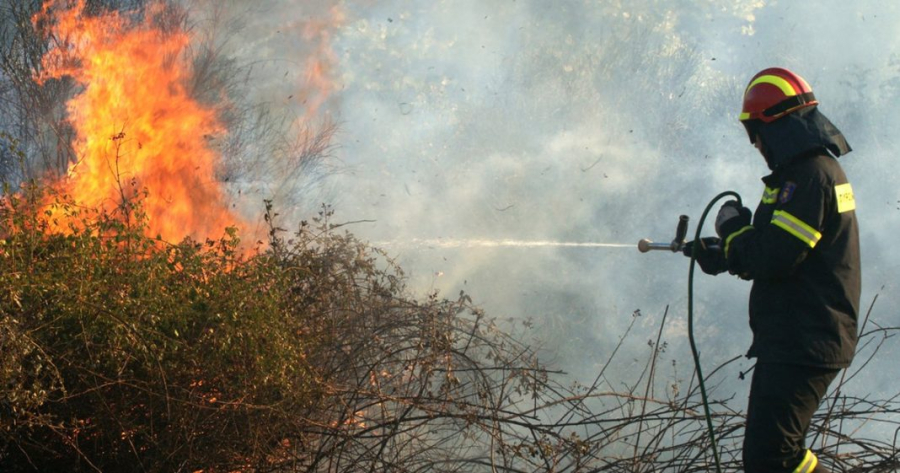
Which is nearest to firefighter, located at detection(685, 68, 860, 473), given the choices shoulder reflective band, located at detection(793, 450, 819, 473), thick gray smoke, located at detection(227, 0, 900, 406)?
shoulder reflective band, located at detection(793, 450, 819, 473)

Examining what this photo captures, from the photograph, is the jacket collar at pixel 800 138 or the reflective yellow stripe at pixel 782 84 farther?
the reflective yellow stripe at pixel 782 84

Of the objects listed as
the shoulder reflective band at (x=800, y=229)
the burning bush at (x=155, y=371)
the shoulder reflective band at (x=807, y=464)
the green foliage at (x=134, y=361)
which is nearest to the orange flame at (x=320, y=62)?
the burning bush at (x=155, y=371)

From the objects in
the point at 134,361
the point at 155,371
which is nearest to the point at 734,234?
the point at 155,371

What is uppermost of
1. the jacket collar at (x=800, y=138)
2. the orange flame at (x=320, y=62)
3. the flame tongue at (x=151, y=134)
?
the orange flame at (x=320, y=62)

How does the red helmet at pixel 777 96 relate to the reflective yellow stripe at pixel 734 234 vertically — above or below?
above

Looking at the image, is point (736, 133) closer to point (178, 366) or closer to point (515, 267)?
point (515, 267)

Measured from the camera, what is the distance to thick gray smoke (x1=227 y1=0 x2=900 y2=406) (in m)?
9.32

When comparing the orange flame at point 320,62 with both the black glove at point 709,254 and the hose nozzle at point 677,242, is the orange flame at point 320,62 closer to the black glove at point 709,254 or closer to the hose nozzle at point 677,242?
the hose nozzle at point 677,242

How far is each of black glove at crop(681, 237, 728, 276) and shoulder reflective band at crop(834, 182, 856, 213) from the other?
1.71 feet

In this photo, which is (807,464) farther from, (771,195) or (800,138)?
(800,138)

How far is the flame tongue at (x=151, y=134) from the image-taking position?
29.2ft

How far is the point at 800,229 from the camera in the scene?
3.53m

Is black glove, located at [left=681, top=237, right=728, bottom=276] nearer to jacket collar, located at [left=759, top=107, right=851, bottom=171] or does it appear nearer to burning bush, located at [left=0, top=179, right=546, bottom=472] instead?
jacket collar, located at [left=759, top=107, right=851, bottom=171]

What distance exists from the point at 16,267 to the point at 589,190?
263 inches
